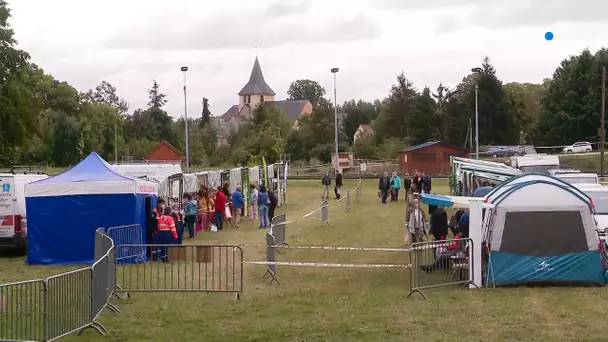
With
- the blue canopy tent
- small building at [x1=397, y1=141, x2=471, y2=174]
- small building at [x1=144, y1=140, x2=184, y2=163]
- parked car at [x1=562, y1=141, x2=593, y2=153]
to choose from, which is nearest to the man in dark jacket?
the blue canopy tent

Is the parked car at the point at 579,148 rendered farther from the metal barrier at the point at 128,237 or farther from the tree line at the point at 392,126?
the metal barrier at the point at 128,237

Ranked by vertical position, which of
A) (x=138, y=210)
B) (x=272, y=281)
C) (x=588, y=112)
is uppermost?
(x=588, y=112)

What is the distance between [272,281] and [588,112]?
73496 millimetres

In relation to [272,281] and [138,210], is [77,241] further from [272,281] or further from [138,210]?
[272,281]

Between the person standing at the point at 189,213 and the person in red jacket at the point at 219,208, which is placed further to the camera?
the person in red jacket at the point at 219,208

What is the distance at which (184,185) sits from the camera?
1064 inches

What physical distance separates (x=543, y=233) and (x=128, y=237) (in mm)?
9253

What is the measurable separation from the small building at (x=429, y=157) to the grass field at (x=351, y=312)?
4727 centimetres

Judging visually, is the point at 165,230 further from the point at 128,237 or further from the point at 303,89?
the point at 303,89

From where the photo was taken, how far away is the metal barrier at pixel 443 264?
553 inches

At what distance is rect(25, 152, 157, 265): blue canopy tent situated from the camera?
18.5 m

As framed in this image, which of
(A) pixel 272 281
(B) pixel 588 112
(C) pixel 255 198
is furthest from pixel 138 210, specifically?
(B) pixel 588 112

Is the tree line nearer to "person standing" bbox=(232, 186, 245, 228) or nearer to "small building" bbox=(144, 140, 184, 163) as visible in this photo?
"small building" bbox=(144, 140, 184, 163)

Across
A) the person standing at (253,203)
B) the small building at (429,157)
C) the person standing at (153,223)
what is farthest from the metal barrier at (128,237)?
the small building at (429,157)
